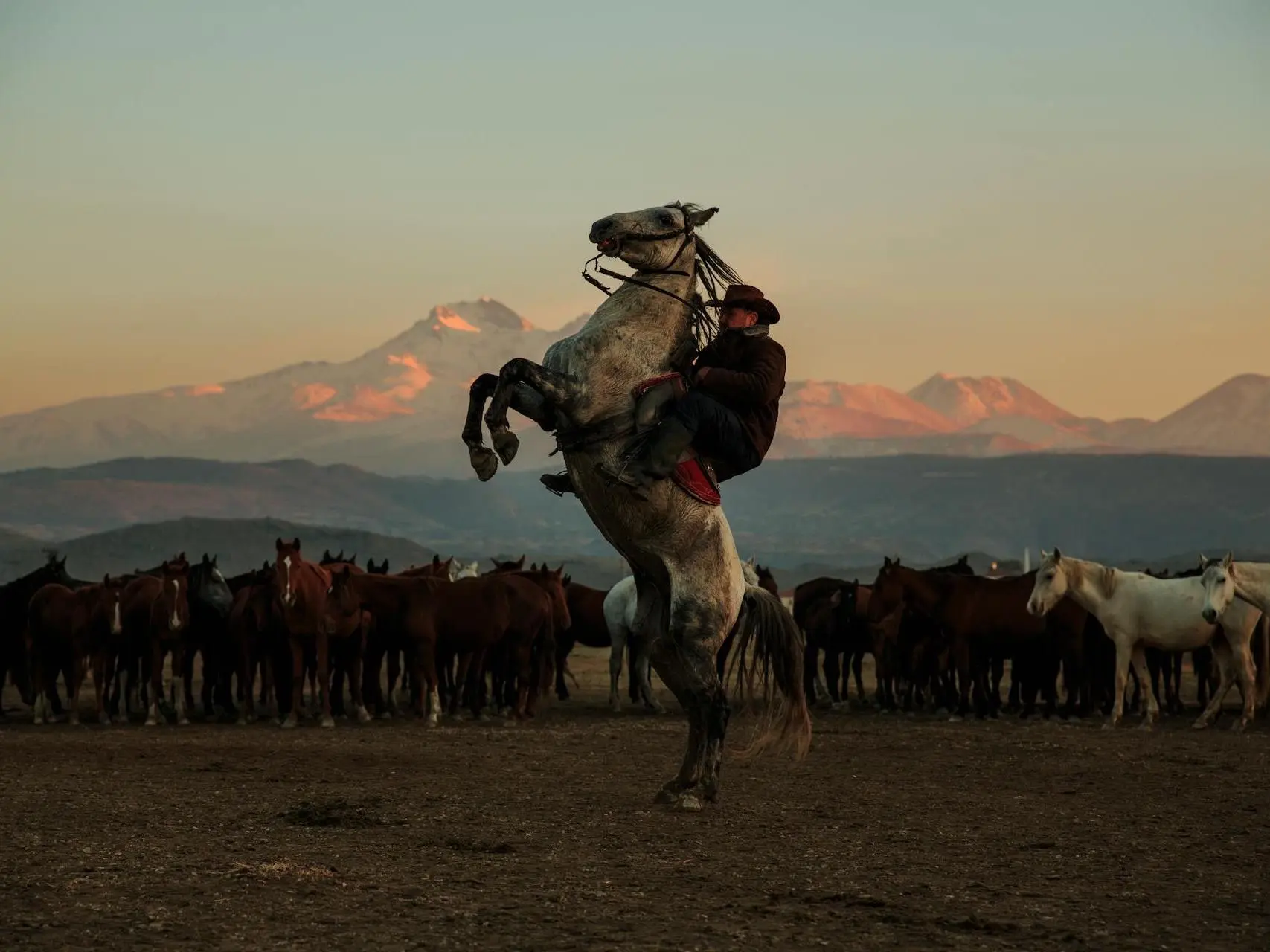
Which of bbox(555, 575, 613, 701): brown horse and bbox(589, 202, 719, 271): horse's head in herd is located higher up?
bbox(589, 202, 719, 271): horse's head in herd

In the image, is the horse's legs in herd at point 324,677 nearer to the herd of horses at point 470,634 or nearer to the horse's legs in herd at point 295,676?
the herd of horses at point 470,634

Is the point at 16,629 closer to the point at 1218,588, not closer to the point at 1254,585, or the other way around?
the point at 1218,588

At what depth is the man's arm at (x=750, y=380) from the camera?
34.3 feet

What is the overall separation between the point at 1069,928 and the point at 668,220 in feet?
17.5

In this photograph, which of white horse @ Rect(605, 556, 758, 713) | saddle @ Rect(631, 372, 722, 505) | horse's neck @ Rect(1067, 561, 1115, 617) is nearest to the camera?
saddle @ Rect(631, 372, 722, 505)

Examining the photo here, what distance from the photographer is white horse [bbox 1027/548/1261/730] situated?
2044cm

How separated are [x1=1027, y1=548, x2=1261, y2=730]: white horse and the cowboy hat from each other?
10.8 metres

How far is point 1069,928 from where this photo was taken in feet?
23.7

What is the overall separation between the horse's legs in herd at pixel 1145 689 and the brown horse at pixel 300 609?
31.6 ft

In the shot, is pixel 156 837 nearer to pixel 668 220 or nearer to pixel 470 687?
pixel 668 220

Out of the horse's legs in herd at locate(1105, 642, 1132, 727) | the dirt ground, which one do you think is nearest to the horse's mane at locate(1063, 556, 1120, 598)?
the horse's legs in herd at locate(1105, 642, 1132, 727)

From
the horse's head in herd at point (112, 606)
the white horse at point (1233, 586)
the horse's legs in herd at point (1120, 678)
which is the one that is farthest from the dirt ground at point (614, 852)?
the horse's legs in herd at point (1120, 678)

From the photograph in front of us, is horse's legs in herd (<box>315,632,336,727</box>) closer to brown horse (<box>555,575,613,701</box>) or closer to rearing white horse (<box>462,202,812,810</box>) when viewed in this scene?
brown horse (<box>555,575,613,701</box>)

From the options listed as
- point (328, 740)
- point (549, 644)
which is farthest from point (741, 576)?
point (549, 644)
